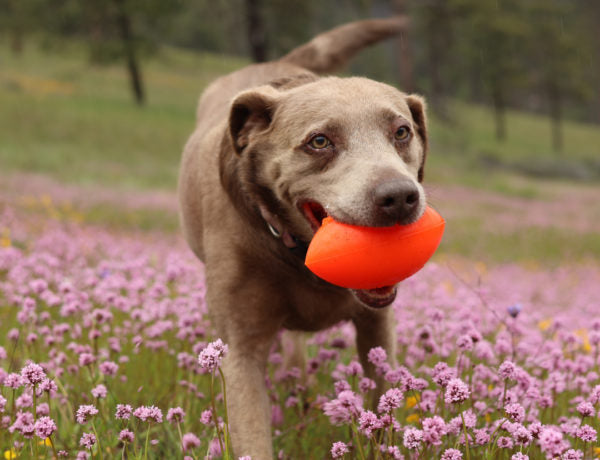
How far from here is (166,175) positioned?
1900 cm

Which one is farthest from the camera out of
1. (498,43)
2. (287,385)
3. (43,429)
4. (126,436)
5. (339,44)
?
(498,43)

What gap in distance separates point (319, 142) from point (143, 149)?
21401 mm

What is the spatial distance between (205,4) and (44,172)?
1826cm

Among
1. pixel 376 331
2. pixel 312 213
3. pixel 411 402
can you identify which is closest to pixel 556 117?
pixel 376 331

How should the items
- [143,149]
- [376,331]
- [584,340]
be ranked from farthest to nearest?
[143,149], [584,340], [376,331]

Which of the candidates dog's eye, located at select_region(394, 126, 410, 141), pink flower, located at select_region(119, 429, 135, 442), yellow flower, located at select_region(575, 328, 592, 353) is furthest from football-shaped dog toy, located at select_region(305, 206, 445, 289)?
yellow flower, located at select_region(575, 328, 592, 353)

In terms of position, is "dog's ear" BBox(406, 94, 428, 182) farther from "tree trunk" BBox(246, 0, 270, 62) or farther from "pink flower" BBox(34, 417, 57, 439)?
"tree trunk" BBox(246, 0, 270, 62)

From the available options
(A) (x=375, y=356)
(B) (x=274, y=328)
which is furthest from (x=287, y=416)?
(A) (x=375, y=356)

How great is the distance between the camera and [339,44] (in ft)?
16.7

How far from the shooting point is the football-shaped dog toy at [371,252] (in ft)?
7.73

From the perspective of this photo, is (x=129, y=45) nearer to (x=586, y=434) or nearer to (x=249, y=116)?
(x=249, y=116)

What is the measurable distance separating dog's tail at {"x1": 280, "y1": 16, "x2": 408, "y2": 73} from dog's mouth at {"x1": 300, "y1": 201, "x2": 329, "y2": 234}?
2319 millimetres

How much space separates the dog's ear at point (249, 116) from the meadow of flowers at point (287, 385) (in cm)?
111

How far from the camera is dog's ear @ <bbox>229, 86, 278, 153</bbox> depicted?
2982mm
